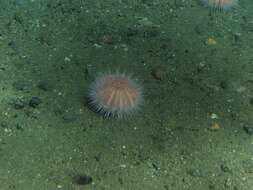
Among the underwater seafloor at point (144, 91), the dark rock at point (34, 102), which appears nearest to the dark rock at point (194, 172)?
the underwater seafloor at point (144, 91)

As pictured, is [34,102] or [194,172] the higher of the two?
[34,102]

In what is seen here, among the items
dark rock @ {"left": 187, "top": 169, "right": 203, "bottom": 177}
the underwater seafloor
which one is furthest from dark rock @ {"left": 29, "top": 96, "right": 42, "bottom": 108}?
dark rock @ {"left": 187, "top": 169, "right": 203, "bottom": 177}

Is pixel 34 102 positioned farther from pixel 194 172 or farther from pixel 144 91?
pixel 194 172

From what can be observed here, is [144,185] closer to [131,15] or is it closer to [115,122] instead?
[115,122]

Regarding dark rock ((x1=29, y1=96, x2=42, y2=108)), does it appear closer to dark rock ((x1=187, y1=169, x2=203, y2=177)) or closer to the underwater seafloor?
the underwater seafloor

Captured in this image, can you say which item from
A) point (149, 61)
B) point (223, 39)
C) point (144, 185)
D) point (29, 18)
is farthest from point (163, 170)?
point (29, 18)

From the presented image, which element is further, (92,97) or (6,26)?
(6,26)

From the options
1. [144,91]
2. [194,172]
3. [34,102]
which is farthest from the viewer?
[144,91]

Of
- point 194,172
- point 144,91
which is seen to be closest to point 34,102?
Answer: point 144,91
